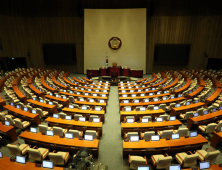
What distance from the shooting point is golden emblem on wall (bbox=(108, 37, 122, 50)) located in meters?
18.9

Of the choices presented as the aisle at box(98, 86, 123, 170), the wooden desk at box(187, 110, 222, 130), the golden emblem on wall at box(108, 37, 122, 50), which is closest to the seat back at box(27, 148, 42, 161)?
the aisle at box(98, 86, 123, 170)

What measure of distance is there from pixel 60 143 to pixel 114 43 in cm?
1596

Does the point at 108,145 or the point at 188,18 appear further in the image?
the point at 188,18

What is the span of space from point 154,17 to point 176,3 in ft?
10.1

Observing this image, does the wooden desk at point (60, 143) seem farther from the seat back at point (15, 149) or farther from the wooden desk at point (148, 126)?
the wooden desk at point (148, 126)

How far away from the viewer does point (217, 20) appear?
721 inches

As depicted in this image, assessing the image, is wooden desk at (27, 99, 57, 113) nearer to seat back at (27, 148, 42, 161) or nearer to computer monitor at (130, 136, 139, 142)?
seat back at (27, 148, 42, 161)

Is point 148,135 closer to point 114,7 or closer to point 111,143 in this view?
point 111,143

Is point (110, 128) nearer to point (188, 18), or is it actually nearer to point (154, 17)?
point (154, 17)

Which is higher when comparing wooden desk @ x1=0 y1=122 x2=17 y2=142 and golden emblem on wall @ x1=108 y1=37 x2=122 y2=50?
golden emblem on wall @ x1=108 y1=37 x2=122 y2=50

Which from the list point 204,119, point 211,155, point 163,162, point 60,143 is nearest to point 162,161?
point 163,162

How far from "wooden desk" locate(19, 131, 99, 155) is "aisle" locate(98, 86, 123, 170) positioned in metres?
0.51

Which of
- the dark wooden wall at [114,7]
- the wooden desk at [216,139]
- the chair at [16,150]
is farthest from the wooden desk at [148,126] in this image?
the dark wooden wall at [114,7]

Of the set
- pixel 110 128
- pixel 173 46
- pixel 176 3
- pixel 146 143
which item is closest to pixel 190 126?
pixel 146 143
